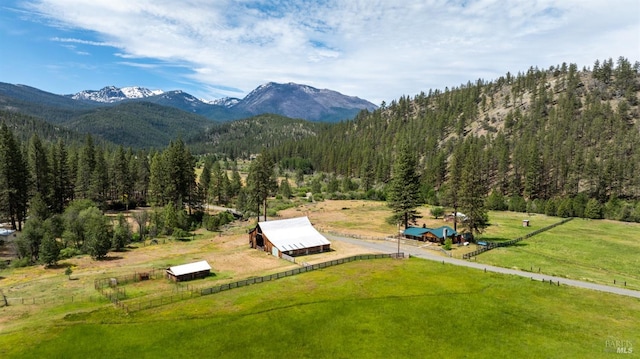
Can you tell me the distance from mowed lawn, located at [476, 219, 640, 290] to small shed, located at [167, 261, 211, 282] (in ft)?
135

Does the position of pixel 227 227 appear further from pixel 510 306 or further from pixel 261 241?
pixel 510 306

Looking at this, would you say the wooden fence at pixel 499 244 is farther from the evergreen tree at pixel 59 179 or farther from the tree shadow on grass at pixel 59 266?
the evergreen tree at pixel 59 179

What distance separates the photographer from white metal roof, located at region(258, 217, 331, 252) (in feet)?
198

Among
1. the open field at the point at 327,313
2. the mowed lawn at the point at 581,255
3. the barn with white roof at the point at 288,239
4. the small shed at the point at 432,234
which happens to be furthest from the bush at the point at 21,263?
the mowed lawn at the point at 581,255

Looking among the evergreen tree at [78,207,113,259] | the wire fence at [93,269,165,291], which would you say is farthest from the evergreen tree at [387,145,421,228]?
the evergreen tree at [78,207,113,259]

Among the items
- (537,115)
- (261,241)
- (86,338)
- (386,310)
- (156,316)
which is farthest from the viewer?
(537,115)

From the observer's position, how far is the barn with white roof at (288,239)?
59938 millimetres

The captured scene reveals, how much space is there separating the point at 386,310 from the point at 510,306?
44.0ft

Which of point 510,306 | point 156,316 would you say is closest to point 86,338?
point 156,316

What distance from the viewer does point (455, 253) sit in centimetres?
6153

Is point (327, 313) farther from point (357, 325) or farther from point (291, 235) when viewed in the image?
point (291, 235)

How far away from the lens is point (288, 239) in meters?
61.8

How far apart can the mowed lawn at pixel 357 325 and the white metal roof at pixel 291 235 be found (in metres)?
14.2

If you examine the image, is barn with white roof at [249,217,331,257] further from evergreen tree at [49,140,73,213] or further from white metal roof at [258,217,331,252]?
evergreen tree at [49,140,73,213]
